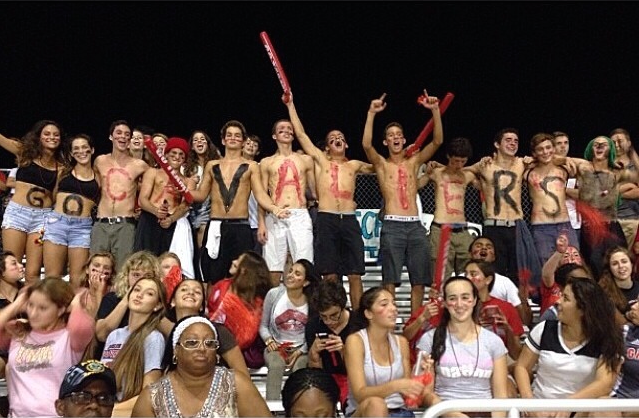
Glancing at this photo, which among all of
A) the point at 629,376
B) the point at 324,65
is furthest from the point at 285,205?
the point at 324,65

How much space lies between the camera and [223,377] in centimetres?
366

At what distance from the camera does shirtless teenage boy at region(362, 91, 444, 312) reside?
685 cm

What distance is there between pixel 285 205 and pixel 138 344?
111 inches

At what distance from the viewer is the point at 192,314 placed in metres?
4.70

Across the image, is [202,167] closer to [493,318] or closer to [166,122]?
[493,318]

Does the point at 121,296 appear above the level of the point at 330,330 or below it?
above

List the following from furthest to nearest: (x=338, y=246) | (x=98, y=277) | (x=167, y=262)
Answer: (x=338, y=246) → (x=167, y=262) → (x=98, y=277)

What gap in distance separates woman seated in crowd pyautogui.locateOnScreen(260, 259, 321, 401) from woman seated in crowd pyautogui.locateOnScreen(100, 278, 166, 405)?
1052 mm

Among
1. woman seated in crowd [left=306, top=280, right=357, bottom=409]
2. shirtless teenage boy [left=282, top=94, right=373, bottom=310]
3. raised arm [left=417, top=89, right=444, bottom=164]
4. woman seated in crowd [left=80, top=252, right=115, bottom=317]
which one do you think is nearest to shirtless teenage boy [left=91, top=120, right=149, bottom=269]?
woman seated in crowd [left=80, top=252, right=115, bottom=317]

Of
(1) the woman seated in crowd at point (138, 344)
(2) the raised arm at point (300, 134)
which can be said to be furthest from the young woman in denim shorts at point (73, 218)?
(1) the woman seated in crowd at point (138, 344)

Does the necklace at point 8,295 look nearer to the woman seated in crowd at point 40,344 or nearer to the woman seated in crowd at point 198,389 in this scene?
the woman seated in crowd at point 40,344

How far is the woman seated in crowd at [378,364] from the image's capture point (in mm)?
4246

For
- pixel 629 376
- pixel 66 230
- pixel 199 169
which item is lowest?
pixel 629 376

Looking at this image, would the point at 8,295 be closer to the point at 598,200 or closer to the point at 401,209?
the point at 401,209
